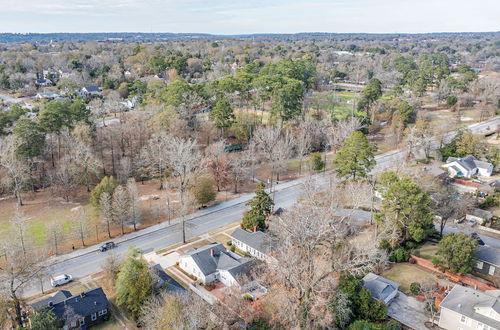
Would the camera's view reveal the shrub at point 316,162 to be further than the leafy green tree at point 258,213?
Yes

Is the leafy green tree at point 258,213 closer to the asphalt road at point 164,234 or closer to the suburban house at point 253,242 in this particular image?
the suburban house at point 253,242

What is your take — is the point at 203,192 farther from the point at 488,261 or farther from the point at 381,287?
the point at 488,261

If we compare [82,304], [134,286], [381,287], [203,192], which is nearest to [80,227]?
[82,304]

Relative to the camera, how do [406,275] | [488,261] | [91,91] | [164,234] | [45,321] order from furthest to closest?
[91,91] → [164,234] → [406,275] → [488,261] → [45,321]

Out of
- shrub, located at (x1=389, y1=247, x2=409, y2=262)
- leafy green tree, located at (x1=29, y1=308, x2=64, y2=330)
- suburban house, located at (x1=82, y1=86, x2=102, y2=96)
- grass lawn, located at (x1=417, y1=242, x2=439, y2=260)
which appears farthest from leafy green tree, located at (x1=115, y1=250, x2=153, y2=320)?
suburban house, located at (x1=82, y1=86, x2=102, y2=96)

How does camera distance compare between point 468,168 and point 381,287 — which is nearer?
point 381,287

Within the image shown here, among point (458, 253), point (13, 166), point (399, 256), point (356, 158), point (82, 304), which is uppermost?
point (356, 158)

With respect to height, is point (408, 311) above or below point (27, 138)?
below

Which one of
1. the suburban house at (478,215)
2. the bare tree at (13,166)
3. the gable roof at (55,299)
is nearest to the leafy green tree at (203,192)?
the gable roof at (55,299)
